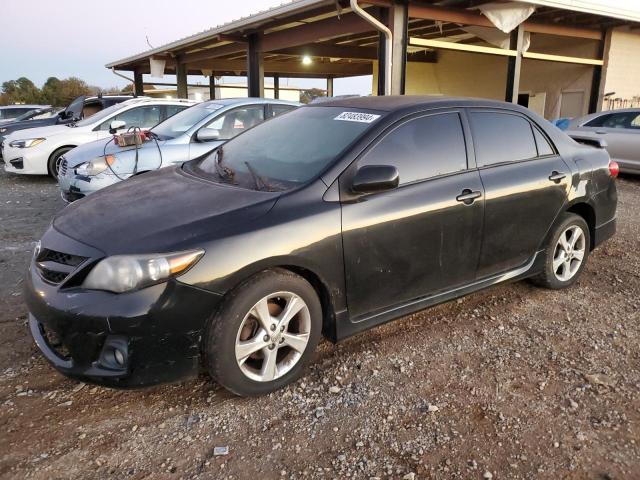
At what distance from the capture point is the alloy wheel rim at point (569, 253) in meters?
4.20

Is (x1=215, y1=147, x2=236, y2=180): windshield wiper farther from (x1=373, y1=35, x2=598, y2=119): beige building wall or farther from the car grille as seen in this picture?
(x1=373, y1=35, x2=598, y2=119): beige building wall

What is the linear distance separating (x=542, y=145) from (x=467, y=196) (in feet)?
3.67

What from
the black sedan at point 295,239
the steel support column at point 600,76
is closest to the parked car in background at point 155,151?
the black sedan at point 295,239

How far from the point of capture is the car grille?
2.58 metres

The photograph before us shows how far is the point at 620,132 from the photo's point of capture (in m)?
A: 9.52

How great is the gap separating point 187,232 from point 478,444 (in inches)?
68.7

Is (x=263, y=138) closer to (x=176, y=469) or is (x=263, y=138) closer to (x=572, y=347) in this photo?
(x=176, y=469)

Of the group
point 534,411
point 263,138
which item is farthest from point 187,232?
point 534,411

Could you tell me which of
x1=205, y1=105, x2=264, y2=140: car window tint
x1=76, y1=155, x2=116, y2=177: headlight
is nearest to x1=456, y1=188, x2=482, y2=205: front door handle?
x1=205, y1=105, x2=264, y2=140: car window tint

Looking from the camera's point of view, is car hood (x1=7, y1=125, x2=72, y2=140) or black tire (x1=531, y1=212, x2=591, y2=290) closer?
black tire (x1=531, y1=212, x2=591, y2=290)

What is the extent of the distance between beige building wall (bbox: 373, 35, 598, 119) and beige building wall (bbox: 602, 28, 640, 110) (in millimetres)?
430

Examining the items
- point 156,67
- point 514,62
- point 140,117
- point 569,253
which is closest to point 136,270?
point 569,253

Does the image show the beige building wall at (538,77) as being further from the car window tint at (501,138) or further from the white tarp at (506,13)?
the car window tint at (501,138)

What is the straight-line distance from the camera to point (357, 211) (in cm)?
293
